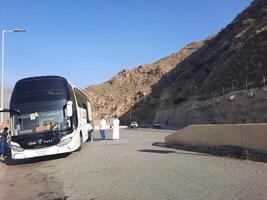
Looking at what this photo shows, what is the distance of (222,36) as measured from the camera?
11388 cm

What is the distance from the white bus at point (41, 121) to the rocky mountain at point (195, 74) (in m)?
40.8

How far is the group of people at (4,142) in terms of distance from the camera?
76.8ft

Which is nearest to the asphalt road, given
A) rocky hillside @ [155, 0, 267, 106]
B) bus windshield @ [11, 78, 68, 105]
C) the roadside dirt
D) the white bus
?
the roadside dirt

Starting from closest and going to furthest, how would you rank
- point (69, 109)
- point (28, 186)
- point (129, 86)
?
1. point (28, 186)
2. point (69, 109)
3. point (129, 86)

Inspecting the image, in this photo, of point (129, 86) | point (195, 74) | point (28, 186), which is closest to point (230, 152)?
point (28, 186)

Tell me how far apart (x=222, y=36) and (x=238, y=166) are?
10328 cm

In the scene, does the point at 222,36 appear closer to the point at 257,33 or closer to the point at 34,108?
the point at 257,33

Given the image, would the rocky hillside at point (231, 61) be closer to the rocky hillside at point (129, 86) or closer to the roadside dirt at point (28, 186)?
the rocky hillside at point (129, 86)

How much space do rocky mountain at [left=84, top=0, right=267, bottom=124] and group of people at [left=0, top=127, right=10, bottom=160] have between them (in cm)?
3915

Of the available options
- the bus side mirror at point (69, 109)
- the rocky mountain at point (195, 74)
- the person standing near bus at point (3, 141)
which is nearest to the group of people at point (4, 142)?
the person standing near bus at point (3, 141)

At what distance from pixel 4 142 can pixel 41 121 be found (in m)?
4.83

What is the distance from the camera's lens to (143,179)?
40.2 feet

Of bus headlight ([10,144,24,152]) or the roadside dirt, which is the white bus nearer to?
bus headlight ([10,144,24,152])

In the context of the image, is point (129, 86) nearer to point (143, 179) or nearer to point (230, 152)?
point (230, 152)
